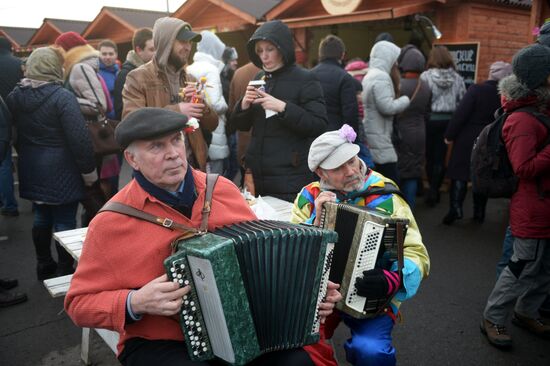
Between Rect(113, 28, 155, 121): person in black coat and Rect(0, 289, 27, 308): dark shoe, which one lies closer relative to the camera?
Rect(0, 289, 27, 308): dark shoe

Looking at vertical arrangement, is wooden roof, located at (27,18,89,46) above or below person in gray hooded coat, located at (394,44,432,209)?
above

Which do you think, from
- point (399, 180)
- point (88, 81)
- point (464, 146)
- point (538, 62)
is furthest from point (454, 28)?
point (88, 81)

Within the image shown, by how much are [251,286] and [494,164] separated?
198 centimetres

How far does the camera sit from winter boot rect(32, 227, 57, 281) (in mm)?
3874

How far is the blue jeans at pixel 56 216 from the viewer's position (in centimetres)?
379

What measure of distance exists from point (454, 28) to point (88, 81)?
5.23m

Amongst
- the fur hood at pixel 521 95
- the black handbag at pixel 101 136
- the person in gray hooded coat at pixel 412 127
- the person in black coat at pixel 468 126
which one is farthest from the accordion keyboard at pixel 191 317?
the person in black coat at pixel 468 126

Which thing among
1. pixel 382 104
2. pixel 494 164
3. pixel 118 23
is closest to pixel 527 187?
pixel 494 164

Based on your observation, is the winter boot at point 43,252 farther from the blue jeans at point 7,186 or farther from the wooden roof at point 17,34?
the wooden roof at point 17,34

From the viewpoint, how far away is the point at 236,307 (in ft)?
5.57

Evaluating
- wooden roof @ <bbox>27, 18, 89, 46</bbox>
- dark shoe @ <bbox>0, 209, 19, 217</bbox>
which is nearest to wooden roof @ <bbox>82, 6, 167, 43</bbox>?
wooden roof @ <bbox>27, 18, 89, 46</bbox>

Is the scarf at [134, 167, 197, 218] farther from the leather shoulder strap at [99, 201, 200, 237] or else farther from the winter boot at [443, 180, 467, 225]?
the winter boot at [443, 180, 467, 225]

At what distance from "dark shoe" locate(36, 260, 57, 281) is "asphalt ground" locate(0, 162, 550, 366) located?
0.27ft

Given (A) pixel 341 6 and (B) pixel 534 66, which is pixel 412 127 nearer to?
(B) pixel 534 66
